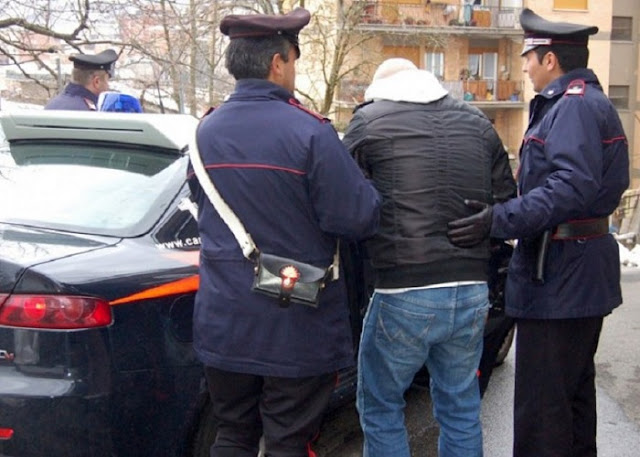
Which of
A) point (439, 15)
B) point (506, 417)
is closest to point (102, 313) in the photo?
point (506, 417)

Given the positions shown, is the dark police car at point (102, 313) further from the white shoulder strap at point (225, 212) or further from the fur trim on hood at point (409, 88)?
the fur trim on hood at point (409, 88)

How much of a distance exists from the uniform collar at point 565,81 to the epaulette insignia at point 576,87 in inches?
0.6

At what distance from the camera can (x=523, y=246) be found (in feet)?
9.65

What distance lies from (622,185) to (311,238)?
123 centimetres

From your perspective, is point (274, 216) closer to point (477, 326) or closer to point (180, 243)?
point (180, 243)

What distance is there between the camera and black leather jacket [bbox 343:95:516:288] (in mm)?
2707

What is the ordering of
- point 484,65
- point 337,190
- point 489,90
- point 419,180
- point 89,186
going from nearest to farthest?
point 337,190
point 419,180
point 89,186
point 489,90
point 484,65

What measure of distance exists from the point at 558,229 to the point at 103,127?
1.93 meters

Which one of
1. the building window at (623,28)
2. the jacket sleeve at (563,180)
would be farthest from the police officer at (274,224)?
the building window at (623,28)

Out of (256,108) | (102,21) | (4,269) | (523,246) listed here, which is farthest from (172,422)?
(102,21)

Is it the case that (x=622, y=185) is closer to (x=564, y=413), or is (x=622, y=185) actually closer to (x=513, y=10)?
(x=564, y=413)

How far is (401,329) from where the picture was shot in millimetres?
2797

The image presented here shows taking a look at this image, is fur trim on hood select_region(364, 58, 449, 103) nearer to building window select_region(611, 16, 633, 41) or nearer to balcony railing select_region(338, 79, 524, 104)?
balcony railing select_region(338, 79, 524, 104)

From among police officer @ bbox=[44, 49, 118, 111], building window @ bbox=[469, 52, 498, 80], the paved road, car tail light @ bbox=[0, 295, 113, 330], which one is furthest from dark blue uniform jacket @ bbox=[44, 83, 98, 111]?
building window @ bbox=[469, 52, 498, 80]
